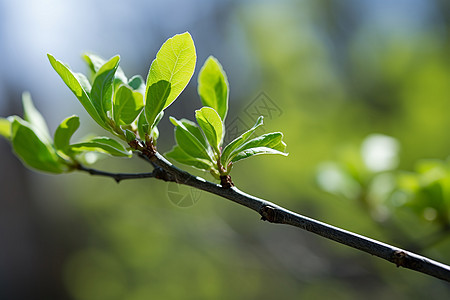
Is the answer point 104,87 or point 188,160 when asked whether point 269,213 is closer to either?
point 188,160

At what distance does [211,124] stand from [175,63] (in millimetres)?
94

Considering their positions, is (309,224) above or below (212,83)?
below

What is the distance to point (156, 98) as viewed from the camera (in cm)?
51

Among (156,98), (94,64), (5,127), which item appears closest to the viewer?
(156,98)

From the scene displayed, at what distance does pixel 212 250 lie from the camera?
3.24 meters

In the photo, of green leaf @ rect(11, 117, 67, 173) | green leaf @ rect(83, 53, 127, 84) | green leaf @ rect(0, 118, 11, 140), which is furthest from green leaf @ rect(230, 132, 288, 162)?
green leaf @ rect(0, 118, 11, 140)

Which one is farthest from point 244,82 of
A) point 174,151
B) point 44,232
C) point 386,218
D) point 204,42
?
point 44,232

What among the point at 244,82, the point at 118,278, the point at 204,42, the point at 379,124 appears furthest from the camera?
the point at 204,42

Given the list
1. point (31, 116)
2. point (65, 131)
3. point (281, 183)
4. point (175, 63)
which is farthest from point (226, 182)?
point (281, 183)

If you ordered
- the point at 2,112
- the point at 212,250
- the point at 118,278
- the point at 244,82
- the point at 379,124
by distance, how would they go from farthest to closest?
the point at 2,112, the point at 118,278, the point at 244,82, the point at 212,250, the point at 379,124

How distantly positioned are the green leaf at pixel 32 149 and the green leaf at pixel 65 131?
0.10ft

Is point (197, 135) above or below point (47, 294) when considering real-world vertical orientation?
above

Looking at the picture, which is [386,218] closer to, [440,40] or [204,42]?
[440,40]

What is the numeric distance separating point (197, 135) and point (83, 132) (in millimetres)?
4912
